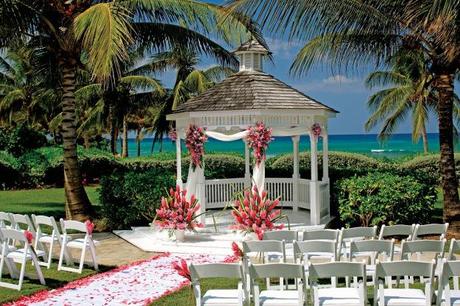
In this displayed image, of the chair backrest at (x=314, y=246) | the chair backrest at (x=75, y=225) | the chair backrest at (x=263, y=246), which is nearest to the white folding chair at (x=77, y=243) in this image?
the chair backrest at (x=75, y=225)

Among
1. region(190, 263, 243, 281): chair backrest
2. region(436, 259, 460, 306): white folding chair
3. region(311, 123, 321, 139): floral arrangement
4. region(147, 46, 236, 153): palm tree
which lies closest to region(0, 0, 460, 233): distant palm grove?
region(311, 123, 321, 139): floral arrangement

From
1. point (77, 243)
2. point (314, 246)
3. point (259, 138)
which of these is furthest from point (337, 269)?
point (259, 138)

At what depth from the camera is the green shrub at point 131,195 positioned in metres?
14.9

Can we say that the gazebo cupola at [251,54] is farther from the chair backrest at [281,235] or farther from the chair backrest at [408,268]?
the chair backrest at [408,268]

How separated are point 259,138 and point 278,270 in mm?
7200

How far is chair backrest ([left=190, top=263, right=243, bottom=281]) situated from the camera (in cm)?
621

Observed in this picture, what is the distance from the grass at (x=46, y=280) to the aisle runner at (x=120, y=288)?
0.18 metres

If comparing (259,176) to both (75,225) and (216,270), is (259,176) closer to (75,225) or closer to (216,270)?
(75,225)

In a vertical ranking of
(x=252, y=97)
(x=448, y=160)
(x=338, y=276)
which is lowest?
(x=338, y=276)

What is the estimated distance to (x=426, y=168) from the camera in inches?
1017

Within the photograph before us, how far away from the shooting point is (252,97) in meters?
13.9

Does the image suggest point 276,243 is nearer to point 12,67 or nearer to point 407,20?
point 407,20

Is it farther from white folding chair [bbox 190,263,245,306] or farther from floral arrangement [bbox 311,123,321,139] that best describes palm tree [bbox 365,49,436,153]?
white folding chair [bbox 190,263,245,306]

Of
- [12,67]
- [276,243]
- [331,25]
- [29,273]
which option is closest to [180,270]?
[276,243]
